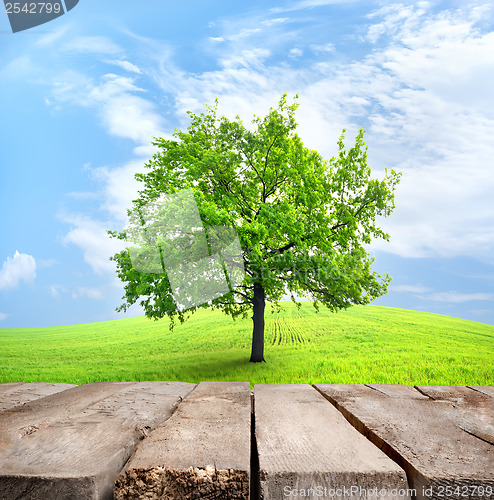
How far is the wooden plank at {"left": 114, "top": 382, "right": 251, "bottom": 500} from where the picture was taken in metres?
1.57

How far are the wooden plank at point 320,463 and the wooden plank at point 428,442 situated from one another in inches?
5.1

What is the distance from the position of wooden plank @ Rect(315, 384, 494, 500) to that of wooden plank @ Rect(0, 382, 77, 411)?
11.1ft

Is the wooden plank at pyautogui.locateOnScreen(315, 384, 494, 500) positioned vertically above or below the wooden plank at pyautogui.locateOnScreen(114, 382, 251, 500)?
below

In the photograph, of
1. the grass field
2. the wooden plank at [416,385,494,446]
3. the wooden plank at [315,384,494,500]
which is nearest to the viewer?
the wooden plank at [315,384,494,500]

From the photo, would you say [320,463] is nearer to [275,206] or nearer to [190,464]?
[190,464]

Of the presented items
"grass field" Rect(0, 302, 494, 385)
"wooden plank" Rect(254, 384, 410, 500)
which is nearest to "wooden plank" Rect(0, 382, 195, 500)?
"wooden plank" Rect(254, 384, 410, 500)

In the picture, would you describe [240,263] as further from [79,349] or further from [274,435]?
[79,349]

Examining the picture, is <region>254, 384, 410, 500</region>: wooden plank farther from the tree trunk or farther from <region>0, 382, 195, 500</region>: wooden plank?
the tree trunk

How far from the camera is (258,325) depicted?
15.6m

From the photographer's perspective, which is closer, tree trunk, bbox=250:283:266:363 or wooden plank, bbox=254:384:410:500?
wooden plank, bbox=254:384:410:500

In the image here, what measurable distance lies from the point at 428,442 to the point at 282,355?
15.2 m

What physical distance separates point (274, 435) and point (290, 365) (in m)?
13.1

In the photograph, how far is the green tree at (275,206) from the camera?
44.6 ft

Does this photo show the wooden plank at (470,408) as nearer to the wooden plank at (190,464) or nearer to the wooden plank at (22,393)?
the wooden plank at (190,464)
